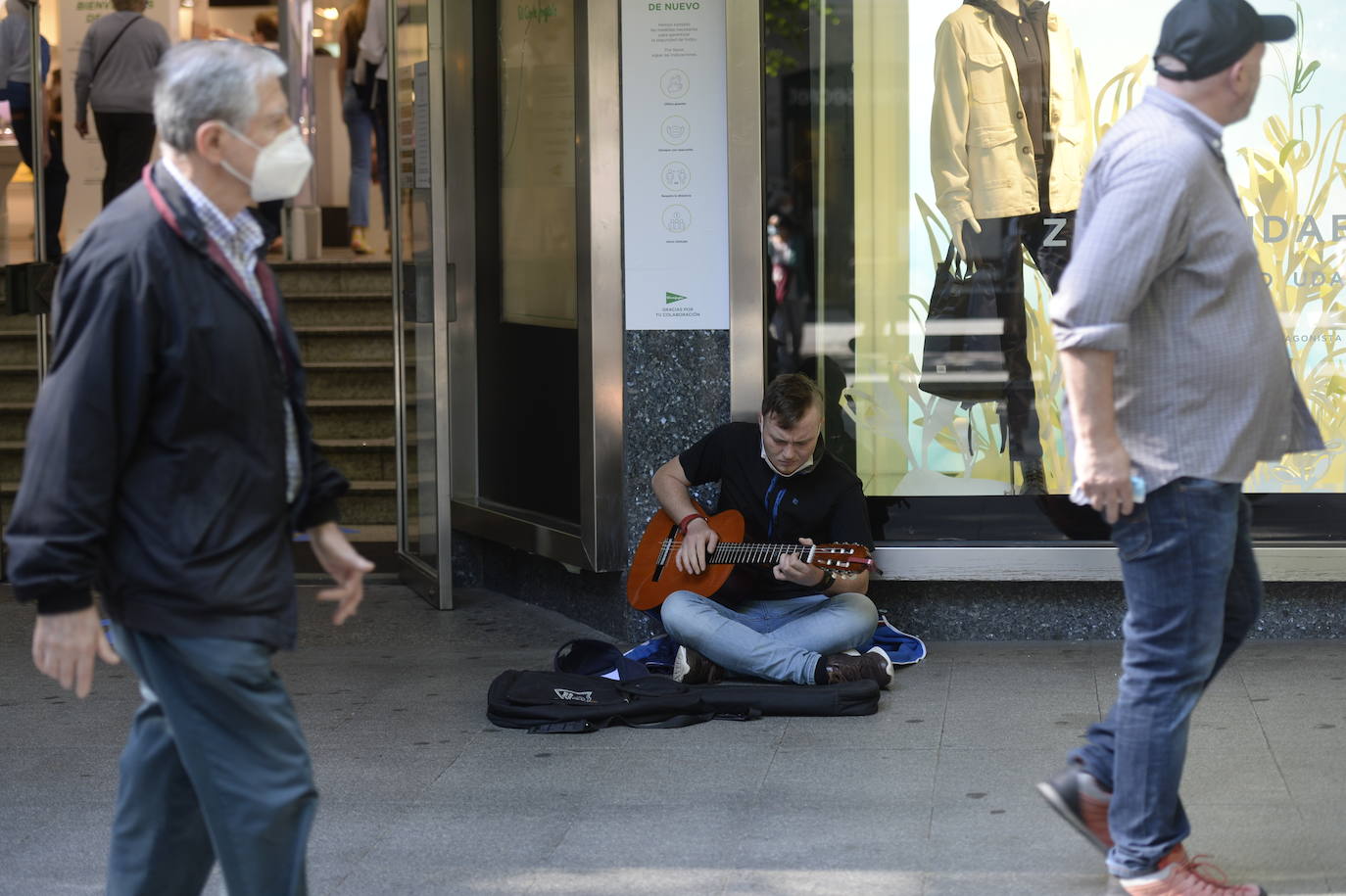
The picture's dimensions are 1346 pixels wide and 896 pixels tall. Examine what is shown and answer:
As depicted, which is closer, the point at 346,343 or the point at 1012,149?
the point at 1012,149

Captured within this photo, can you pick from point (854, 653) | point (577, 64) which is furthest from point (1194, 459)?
point (577, 64)

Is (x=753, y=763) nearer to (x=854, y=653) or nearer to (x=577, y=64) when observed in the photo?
(x=854, y=653)

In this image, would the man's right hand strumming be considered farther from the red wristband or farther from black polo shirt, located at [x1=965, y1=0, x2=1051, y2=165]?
black polo shirt, located at [x1=965, y1=0, x2=1051, y2=165]

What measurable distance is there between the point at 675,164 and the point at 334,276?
4.85m

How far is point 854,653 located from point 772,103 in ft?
5.74

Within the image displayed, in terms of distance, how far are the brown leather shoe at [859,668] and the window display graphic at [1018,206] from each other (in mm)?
821

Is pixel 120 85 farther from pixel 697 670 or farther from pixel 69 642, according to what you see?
pixel 69 642

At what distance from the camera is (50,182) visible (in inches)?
315

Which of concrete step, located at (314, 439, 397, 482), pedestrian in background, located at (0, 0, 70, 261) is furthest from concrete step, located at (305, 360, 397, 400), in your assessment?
pedestrian in background, located at (0, 0, 70, 261)

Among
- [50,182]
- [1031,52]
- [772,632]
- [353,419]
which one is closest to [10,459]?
[50,182]

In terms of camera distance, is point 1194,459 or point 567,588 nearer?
point 1194,459

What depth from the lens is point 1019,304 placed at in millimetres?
5789

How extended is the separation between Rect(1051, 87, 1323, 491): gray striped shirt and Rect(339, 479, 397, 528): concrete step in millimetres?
5622

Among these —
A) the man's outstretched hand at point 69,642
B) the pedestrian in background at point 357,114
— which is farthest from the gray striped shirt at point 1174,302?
the pedestrian in background at point 357,114
